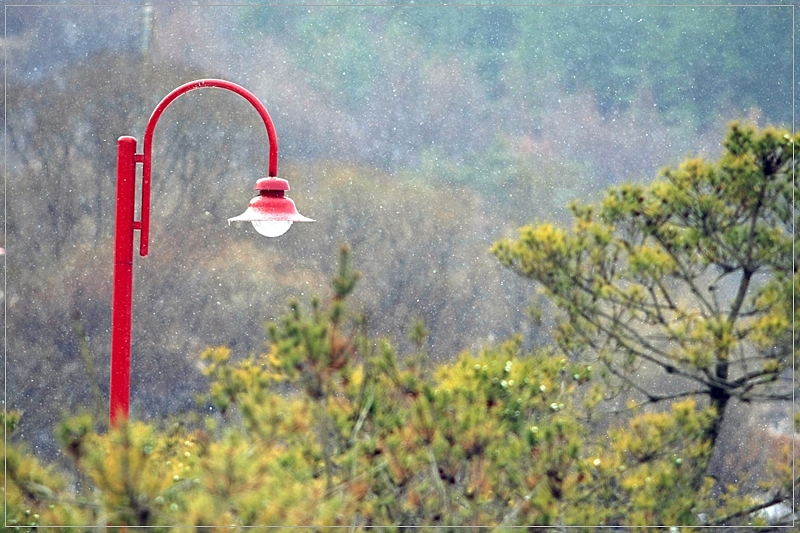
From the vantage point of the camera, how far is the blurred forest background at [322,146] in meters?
5.60

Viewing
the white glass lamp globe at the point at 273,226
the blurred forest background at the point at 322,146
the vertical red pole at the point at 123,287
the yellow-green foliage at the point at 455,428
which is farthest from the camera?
the blurred forest background at the point at 322,146

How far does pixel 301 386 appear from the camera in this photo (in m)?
1.05

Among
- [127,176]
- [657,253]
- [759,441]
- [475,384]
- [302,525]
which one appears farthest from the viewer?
[759,441]

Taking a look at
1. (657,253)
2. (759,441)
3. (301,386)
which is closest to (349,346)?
(301,386)

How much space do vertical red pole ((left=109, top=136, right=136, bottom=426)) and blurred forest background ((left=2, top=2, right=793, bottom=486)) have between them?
384cm

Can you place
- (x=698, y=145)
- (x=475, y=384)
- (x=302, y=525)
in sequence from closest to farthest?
(x=302, y=525)
(x=475, y=384)
(x=698, y=145)

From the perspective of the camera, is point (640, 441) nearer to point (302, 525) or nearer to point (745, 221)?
point (745, 221)

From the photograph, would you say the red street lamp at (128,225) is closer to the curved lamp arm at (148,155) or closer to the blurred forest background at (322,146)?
the curved lamp arm at (148,155)

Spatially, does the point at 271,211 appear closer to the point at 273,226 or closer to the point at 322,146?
the point at 273,226

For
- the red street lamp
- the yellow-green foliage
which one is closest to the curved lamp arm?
the red street lamp

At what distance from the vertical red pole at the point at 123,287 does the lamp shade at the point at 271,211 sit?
21 centimetres

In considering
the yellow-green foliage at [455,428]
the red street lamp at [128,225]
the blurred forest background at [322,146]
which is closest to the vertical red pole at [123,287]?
the red street lamp at [128,225]

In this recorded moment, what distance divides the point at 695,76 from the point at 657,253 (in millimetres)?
4040

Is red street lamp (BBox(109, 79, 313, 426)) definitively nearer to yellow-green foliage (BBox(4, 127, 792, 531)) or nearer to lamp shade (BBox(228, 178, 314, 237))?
lamp shade (BBox(228, 178, 314, 237))
